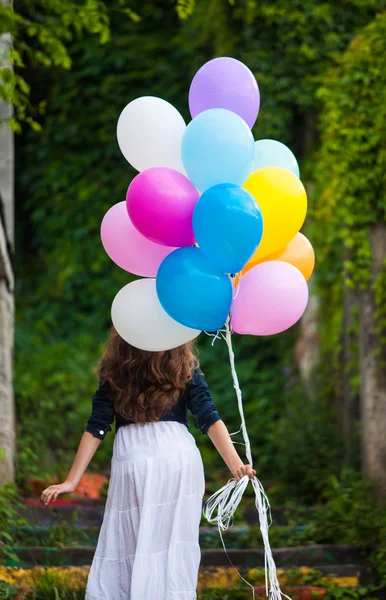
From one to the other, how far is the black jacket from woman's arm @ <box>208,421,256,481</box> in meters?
0.03

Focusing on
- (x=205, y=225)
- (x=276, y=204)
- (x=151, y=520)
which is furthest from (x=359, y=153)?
(x=151, y=520)

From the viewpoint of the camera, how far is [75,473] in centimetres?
317

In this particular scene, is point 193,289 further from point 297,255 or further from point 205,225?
point 297,255

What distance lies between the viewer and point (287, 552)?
4.64m

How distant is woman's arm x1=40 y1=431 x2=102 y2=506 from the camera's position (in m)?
3.13

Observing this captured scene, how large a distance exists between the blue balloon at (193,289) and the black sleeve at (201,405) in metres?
0.35

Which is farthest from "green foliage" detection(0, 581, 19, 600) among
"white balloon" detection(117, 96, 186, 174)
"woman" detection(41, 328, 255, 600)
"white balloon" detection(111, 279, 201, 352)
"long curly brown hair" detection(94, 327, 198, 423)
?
"white balloon" detection(117, 96, 186, 174)

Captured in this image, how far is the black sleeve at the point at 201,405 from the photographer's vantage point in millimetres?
3262

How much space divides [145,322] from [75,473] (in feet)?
2.07

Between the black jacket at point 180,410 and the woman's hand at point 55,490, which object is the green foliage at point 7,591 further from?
the black jacket at point 180,410

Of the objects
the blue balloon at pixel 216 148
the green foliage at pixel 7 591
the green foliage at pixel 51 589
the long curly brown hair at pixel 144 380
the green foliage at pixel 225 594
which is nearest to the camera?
the blue balloon at pixel 216 148

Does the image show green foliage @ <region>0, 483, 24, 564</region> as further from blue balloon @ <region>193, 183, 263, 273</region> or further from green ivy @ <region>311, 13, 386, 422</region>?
green ivy @ <region>311, 13, 386, 422</region>

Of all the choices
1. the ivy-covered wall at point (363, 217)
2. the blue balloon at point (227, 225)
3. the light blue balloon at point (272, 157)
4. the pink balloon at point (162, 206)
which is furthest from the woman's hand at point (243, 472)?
the ivy-covered wall at point (363, 217)

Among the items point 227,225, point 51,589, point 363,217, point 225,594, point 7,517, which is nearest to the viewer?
point 227,225
